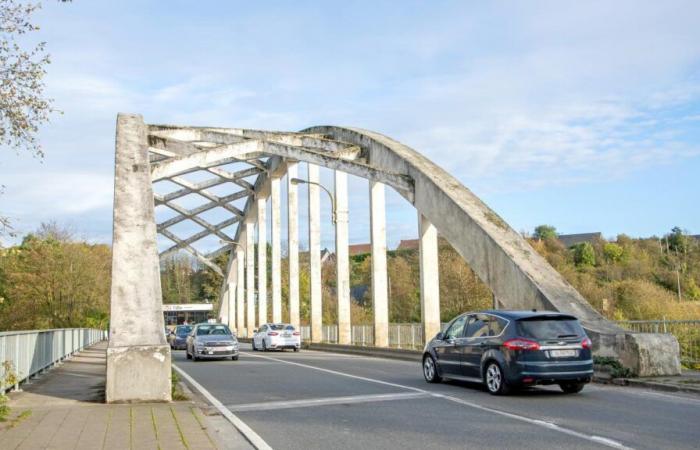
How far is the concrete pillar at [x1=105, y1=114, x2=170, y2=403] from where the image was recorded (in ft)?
35.6

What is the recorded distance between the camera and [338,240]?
34219mm

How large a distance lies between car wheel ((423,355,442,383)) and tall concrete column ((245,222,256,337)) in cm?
4150

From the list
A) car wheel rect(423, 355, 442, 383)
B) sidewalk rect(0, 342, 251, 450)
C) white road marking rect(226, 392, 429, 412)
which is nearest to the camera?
sidewalk rect(0, 342, 251, 450)

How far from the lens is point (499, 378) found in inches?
475

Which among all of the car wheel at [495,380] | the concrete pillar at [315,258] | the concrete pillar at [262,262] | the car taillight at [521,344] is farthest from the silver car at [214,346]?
the concrete pillar at [262,262]

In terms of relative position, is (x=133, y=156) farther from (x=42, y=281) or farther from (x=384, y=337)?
(x=42, y=281)

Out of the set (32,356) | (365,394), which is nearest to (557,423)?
(365,394)

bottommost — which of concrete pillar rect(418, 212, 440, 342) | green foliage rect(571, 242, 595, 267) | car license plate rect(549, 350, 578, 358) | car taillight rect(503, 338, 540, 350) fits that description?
car license plate rect(549, 350, 578, 358)

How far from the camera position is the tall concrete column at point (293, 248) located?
1594 inches

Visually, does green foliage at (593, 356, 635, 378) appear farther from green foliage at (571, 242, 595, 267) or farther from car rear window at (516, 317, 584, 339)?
green foliage at (571, 242, 595, 267)

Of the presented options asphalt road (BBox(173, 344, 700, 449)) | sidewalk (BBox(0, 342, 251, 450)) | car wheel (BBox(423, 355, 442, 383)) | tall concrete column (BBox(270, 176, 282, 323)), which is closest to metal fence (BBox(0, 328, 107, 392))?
sidewalk (BBox(0, 342, 251, 450))

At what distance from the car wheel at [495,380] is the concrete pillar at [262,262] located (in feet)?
120

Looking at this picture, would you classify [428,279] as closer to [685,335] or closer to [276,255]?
[685,335]

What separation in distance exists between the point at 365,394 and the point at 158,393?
3.58 meters
